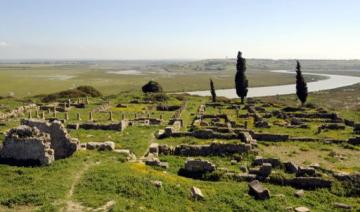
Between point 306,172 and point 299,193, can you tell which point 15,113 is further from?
point 299,193

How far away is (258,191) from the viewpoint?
53.4 ft

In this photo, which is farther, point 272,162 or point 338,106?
point 338,106

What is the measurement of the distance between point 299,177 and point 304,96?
4112 cm

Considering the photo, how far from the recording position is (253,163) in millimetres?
20891

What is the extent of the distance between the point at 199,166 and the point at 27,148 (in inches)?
333

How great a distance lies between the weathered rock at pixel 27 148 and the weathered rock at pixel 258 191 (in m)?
9.63

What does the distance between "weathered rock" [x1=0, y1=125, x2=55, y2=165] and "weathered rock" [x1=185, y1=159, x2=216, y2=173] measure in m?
6.70

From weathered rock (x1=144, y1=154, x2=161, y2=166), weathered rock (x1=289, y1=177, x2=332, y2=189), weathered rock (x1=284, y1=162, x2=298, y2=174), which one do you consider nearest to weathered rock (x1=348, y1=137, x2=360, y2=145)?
weathered rock (x1=284, y1=162, x2=298, y2=174)

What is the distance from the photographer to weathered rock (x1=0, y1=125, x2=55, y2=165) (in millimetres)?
19125

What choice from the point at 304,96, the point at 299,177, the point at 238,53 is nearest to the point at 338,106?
the point at 304,96

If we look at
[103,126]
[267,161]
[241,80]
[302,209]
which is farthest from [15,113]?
[302,209]

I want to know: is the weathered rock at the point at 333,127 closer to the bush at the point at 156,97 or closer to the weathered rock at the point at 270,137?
the weathered rock at the point at 270,137

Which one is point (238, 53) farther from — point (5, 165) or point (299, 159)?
point (5, 165)

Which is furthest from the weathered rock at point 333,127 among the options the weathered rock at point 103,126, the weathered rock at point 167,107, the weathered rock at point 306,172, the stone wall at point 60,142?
the stone wall at point 60,142
